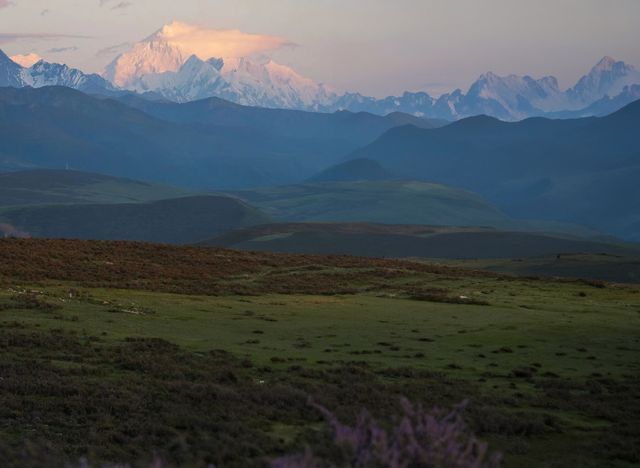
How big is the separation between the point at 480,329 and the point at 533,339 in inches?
161

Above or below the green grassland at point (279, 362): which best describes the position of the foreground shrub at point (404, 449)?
above

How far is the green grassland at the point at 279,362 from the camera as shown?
2322 centimetres

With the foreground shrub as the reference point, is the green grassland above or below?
below

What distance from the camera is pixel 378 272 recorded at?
273ft

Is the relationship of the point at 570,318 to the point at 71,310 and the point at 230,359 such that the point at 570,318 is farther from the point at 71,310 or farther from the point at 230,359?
the point at 71,310

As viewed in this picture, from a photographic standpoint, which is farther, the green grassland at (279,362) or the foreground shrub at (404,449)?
the green grassland at (279,362)

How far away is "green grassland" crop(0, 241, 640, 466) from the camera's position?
23219mm

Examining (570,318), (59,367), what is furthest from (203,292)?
(59,367)

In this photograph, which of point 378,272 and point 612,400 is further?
point 378,272

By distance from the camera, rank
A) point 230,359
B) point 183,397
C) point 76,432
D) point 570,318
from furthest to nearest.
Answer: point 570,318, point 230,359, point 183,397, point 76,432

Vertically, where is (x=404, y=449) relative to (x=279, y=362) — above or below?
above

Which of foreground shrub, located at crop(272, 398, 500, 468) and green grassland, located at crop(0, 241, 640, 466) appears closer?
foreground shrub, located at crop(272, 398, 500, 468)

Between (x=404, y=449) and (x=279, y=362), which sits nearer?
(x=404, y=449)

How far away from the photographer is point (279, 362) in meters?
35.3
